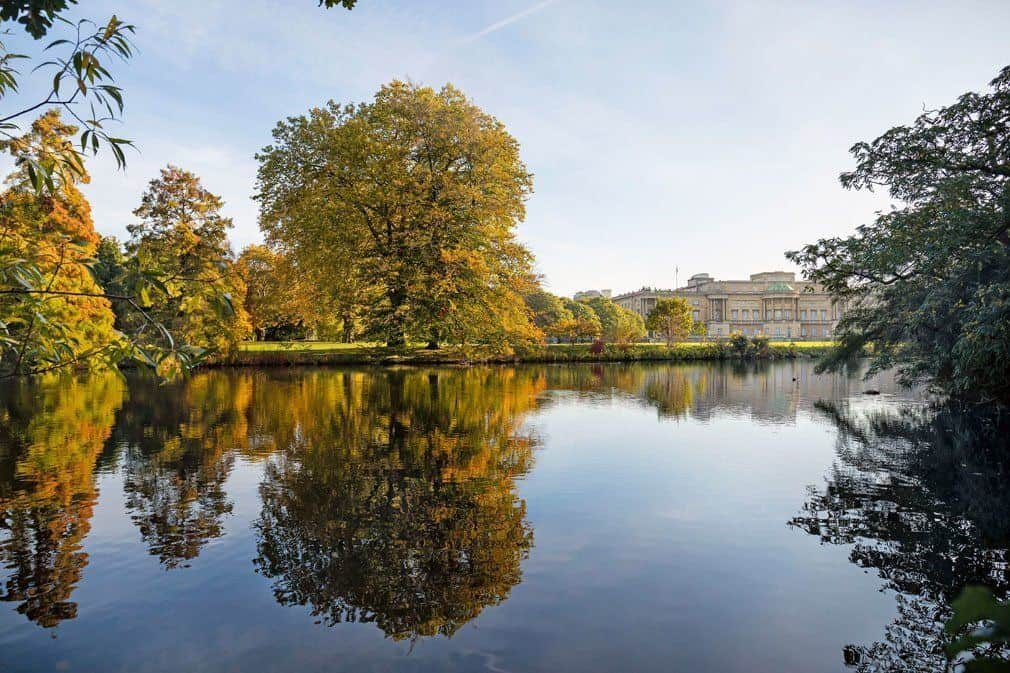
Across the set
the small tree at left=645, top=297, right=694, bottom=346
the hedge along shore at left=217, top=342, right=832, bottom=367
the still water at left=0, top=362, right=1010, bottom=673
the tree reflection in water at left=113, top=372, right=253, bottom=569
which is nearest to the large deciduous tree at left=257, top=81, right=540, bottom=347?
the hedge along shore at left=217, top=342, right=832, bottom=367

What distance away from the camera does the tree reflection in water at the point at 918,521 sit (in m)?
4.45

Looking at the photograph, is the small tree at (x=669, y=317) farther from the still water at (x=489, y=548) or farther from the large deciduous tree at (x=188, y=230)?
the still water at (x=489, y=548)

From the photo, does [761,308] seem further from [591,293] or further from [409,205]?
[409,205]

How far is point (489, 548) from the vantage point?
19.7 feet

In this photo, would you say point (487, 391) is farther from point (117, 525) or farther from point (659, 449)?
point (117, 525)

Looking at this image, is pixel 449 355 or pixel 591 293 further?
pixel 591 293

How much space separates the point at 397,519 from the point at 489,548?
1.29 m

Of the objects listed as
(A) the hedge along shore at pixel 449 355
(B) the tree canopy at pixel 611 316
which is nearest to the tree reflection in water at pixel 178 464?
(A) the hedge along shore at pixel 449 355

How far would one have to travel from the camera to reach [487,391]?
2238cm

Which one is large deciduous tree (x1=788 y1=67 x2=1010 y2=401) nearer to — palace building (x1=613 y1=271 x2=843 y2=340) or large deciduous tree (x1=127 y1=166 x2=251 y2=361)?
large deciduous tree (x1=127 y1=166 x2=251 y2=361)

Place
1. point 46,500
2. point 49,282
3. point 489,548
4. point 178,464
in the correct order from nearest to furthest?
point 49,282 → point 489,548 → point 46,500 → point 178,464

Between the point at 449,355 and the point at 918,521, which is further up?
the point at 449,355

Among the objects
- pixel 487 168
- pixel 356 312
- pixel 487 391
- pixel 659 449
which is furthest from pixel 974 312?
pixel 356 312

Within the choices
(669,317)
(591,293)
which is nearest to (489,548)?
(669,317)
